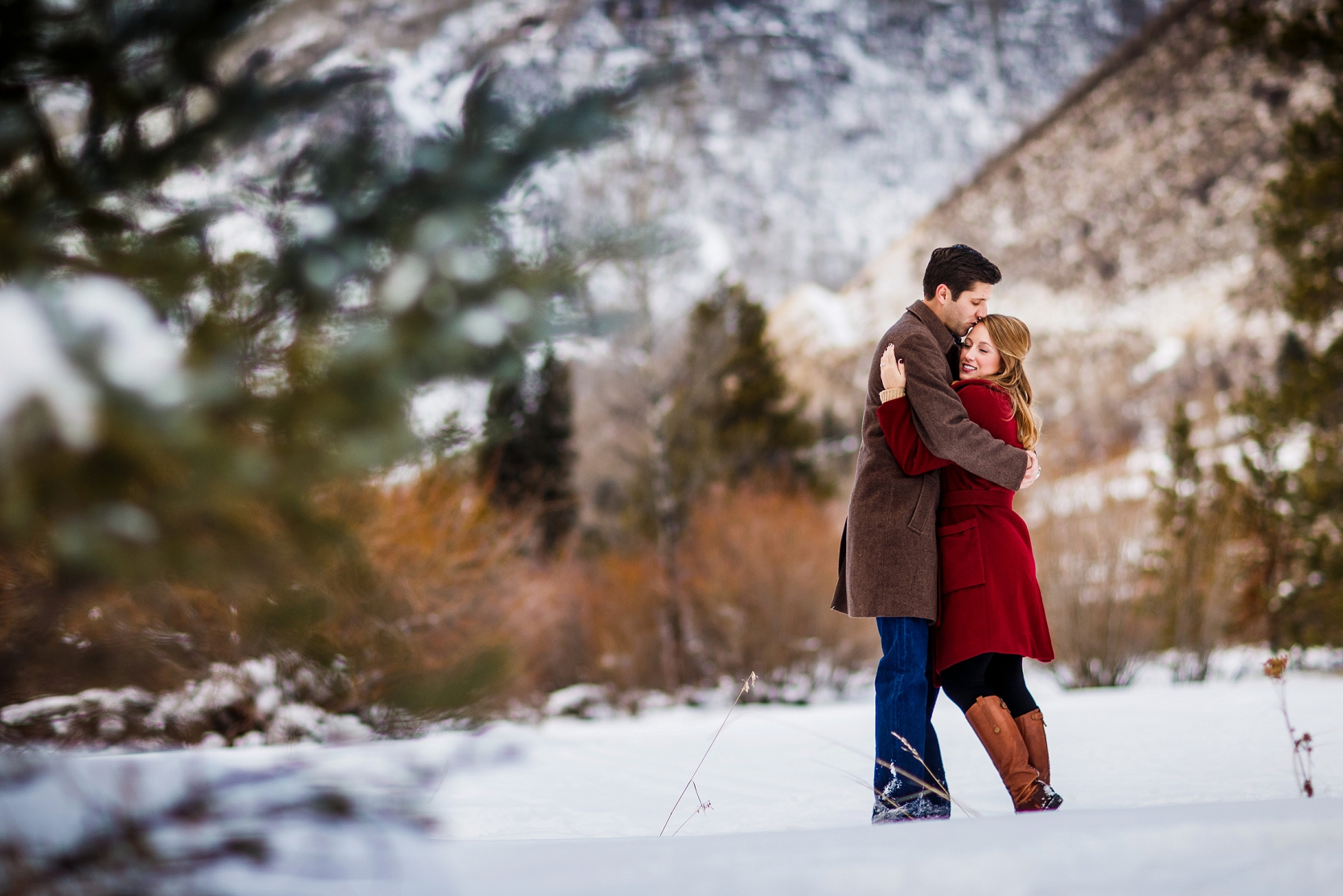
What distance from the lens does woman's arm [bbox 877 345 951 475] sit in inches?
96.6

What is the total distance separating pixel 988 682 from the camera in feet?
8.45

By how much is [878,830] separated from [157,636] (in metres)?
1.46

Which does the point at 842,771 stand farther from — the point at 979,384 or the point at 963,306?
the point at 963,306

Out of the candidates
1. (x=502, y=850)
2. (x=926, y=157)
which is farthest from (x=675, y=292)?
(x=926, y=157)

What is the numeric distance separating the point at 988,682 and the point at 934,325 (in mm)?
1055

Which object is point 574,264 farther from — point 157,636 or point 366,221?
point 157,636

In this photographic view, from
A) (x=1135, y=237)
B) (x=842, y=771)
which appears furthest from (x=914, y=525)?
(x=1135, y=237)

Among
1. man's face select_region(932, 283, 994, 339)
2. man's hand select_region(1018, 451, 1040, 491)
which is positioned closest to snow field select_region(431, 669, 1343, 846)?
man's hand select_region(1018, 451, 1040, 491)

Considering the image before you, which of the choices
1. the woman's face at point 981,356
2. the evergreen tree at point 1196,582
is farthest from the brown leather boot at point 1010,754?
the evergreen tree at point 1196,582

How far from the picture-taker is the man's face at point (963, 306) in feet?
8.64

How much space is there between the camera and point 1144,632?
7484 mm

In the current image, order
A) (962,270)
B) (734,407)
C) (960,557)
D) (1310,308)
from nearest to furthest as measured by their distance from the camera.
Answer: (960,557), (962,270), (1310,308), (734,407)

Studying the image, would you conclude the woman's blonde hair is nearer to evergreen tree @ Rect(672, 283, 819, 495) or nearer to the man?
the man

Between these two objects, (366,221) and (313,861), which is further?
(366,221)
